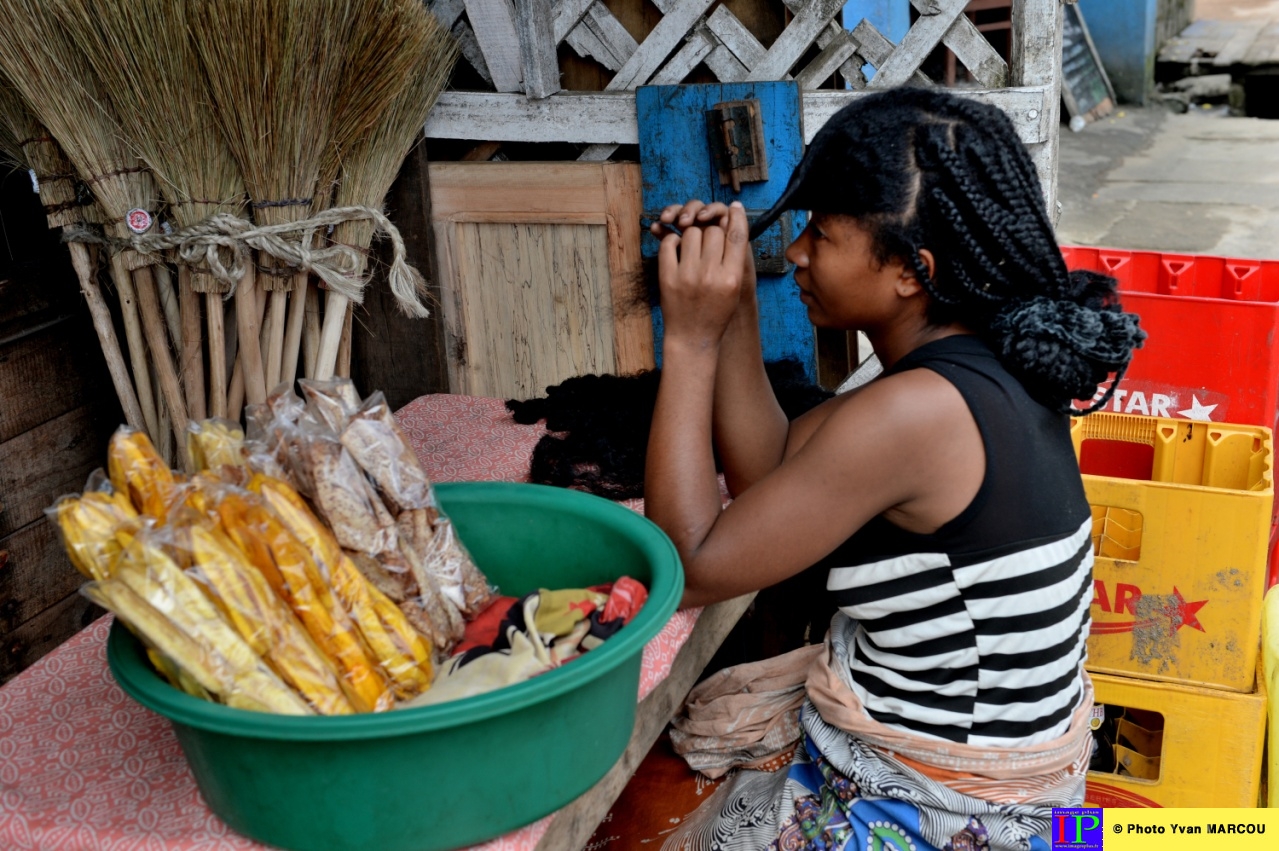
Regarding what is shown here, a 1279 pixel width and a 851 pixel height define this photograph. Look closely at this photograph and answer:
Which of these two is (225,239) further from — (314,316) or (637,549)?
(637,549)

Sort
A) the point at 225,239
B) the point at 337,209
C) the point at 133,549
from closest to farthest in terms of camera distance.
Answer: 1. the point at 133,549
2. the point at 225,239
3. the point at 337,209

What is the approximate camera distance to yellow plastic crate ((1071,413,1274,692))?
2.26 meters

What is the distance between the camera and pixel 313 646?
123 cm

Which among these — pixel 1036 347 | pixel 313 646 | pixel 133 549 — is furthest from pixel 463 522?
pixel 1036 347

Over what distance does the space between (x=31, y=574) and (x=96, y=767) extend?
124 cm

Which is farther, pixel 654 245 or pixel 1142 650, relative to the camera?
pixel 654 245

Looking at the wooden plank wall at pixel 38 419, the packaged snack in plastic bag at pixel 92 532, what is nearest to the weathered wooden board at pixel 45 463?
the wooden plank wall at pixel 38 419

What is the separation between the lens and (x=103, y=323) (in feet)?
7.37

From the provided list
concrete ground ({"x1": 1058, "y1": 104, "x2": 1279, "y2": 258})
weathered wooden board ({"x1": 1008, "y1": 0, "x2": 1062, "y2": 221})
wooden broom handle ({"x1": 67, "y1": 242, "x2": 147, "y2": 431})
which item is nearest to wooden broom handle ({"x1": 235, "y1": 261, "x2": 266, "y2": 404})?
wooden broom handle ({"x1": 67, "y1": 242, "x2": 147, "y2": 431})

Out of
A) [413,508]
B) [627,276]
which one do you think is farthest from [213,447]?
[627,276]

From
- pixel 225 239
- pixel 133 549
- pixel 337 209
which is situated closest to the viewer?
pixel 133 549

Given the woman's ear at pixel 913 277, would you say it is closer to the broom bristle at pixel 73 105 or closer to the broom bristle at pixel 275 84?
the broom bristle at pixel 275 84

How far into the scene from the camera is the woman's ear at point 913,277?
5.15 ft

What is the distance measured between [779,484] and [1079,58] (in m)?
9.78
